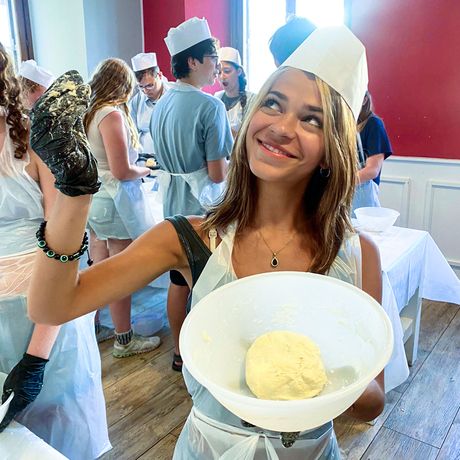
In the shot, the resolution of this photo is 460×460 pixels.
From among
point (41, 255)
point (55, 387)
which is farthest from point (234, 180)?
point (55, 387)

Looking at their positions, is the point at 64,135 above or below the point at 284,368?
above

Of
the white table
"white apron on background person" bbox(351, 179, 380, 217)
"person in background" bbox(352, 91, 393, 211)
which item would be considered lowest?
the white table

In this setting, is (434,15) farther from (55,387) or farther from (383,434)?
(55,387)

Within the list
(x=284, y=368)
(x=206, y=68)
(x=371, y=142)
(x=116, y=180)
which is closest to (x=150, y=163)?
(x=116, y=180)

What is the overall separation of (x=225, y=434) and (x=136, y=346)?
62.0 inches

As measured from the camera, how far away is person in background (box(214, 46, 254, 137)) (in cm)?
321

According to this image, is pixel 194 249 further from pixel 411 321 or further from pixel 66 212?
pixel 411 321

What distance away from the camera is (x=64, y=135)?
60 centimetres

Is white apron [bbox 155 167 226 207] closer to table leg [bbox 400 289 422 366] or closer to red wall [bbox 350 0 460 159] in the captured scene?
table leg [bbox 400 289 422 366]

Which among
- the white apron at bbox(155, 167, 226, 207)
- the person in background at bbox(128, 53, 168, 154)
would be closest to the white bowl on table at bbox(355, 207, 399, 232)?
the white apron at bbox(155, 167, 226, 207)

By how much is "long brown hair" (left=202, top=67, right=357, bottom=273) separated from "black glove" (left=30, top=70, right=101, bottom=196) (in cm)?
28

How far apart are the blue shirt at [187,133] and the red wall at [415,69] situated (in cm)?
153

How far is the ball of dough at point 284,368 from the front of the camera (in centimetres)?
64

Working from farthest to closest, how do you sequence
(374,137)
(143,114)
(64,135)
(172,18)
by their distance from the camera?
1. (172,18)
2. (143,114)
3. (374,137)
4. (64,135)
